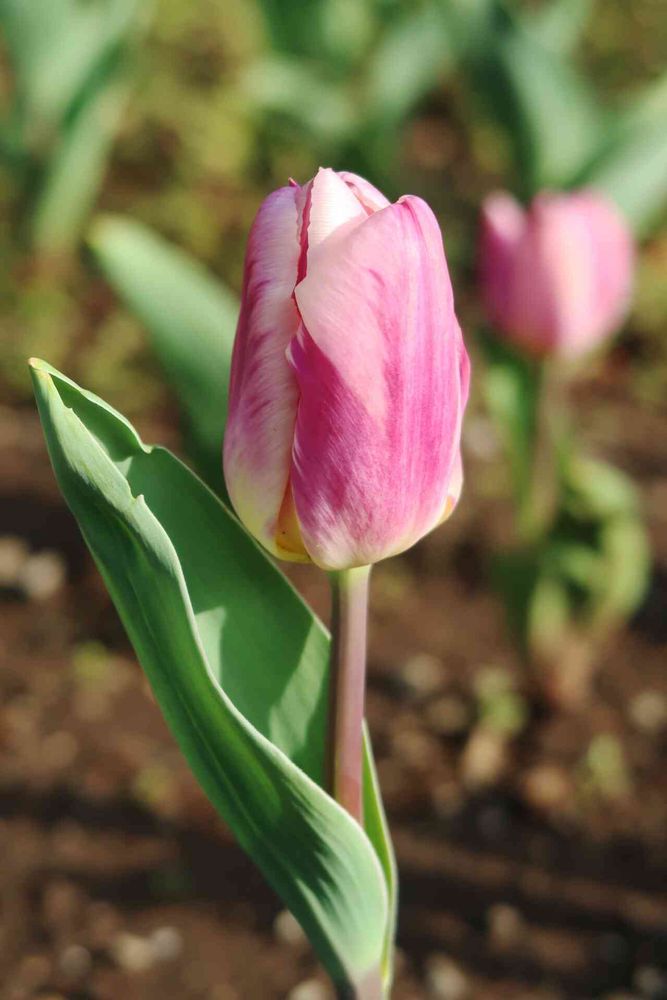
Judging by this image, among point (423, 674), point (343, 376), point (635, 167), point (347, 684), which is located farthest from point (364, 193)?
point (423, 674)

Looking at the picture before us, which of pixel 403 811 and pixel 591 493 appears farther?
pixel 403 811

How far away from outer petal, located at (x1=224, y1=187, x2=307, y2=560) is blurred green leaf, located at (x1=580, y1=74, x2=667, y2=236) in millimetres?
991

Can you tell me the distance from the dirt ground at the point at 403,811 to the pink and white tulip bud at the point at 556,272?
0.47 metres

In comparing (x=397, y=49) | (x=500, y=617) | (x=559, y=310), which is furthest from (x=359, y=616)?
(x=397, y=49)

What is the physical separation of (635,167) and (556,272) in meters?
0.27

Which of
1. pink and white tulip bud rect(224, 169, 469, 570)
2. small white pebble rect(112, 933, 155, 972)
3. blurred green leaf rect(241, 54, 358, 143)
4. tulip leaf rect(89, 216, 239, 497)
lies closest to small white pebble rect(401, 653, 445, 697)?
small white pebble rect(112, 933, 155, 972)

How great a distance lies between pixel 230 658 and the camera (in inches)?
23.6

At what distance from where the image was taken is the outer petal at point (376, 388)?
0.46m

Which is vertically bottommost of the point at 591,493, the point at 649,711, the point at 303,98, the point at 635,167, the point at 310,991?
the point at 310,991

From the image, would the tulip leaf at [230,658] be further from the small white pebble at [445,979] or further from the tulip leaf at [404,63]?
the tulip leaf at [404,63]

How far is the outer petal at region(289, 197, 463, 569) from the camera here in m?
0.46

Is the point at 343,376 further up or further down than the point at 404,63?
further down

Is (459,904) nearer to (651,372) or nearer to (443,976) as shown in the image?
(443,976)

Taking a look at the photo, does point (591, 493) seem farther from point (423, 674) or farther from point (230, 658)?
point (230, 658)
